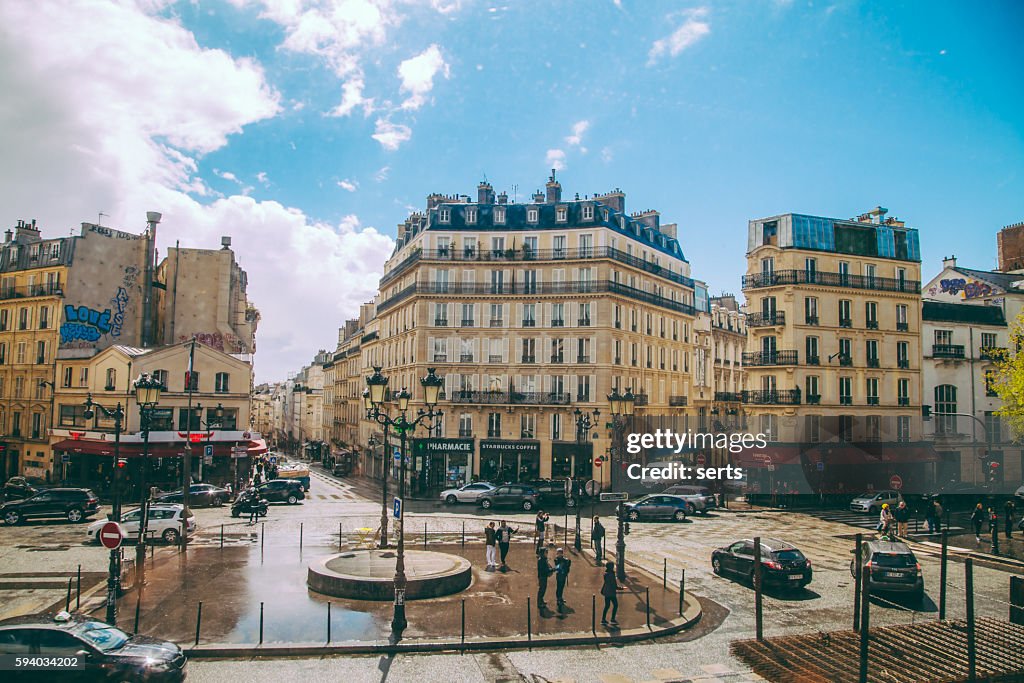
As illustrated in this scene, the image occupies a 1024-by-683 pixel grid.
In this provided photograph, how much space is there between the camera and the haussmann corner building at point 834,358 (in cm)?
4250

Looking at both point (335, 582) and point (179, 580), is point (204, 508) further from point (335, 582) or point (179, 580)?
point (335, 582)

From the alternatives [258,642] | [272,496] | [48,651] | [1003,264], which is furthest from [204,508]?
[1003,264]

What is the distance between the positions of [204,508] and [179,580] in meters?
17.9

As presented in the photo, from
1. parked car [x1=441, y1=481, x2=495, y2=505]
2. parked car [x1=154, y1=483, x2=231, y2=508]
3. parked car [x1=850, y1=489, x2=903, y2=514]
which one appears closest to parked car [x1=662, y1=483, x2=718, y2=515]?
parked car [x1=850, y1=489, x2=903, y2=514]

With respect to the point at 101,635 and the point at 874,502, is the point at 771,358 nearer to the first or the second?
the point at 874,502

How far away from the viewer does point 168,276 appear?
52500 millimetres

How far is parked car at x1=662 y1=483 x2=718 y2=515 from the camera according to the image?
115 ft

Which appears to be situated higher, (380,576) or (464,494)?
(380,576)

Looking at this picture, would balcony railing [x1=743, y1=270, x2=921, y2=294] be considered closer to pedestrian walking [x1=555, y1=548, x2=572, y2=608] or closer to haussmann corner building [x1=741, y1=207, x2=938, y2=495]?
haussmann corner building [x1=741, y1=207, x2=938, y2=495]

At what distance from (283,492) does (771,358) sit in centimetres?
3134

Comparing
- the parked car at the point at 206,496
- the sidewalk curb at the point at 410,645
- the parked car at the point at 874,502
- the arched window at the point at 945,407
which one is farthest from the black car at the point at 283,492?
the arched window at the point at 945,407

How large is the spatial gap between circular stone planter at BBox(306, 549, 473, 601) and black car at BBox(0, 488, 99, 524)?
669 inches

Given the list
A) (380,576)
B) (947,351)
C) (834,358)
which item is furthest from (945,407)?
(380,576)

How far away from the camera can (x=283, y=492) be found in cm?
3847
